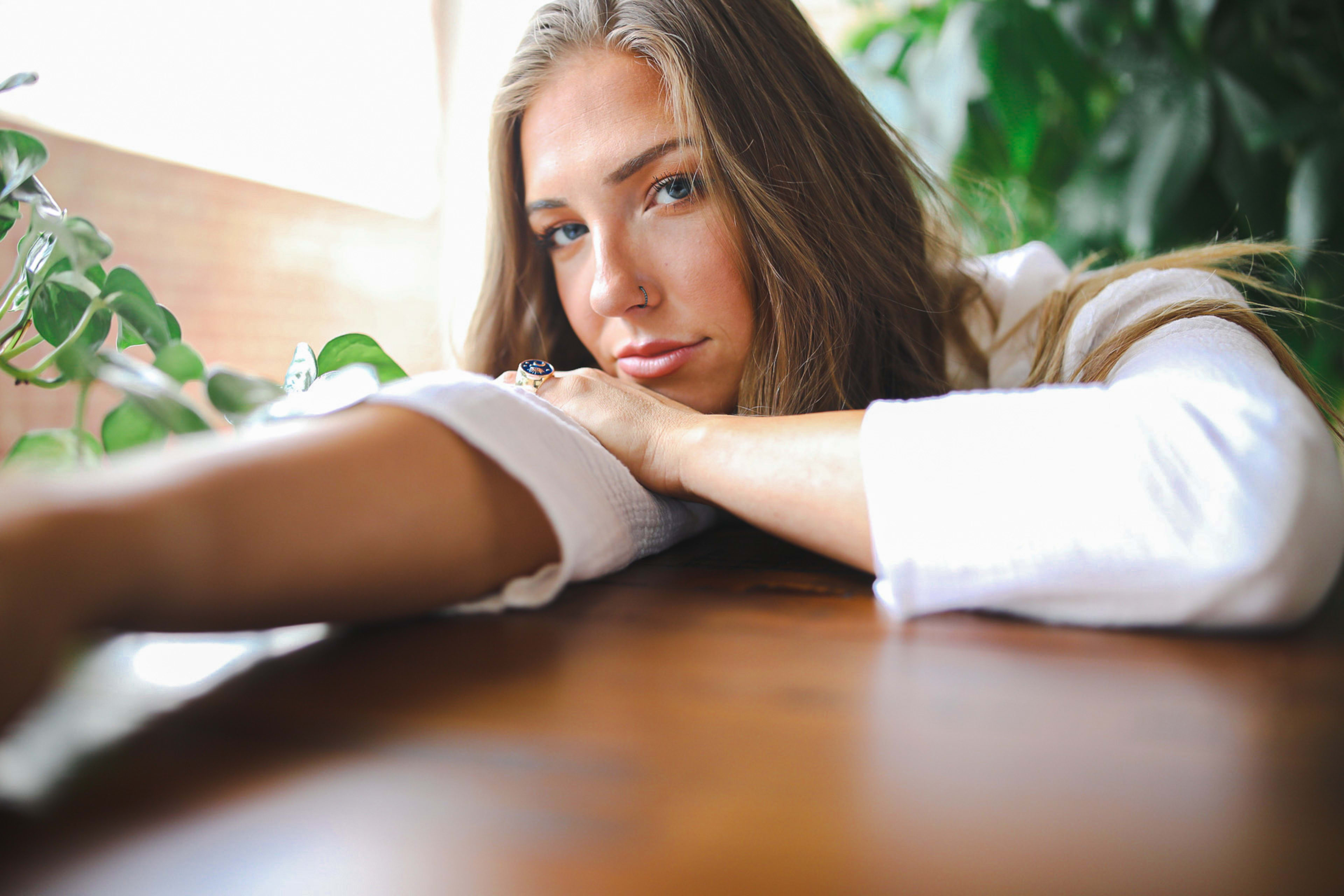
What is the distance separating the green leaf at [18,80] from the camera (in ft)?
1.50

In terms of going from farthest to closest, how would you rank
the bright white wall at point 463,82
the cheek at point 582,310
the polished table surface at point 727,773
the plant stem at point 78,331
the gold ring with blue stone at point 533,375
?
the bright white wall at point 463,82 < the cheek at point 582,310 < the gold ring with blue stone at point 533,375 < the plant stem at point 78,331 < the polished table surface at point 727,773

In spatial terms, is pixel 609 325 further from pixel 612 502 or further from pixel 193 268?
pixel 193 268

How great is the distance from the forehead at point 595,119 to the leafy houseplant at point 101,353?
36 centimetres

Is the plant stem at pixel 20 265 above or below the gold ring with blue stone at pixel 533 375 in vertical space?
above

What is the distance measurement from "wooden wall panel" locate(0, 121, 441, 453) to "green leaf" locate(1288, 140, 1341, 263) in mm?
1558

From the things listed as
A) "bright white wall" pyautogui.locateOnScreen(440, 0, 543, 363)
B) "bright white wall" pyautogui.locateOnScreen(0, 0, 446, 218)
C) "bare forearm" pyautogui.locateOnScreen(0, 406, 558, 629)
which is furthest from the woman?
"bright white wall" pyautogui.locateOnScreen(440, 0, 543, 363)

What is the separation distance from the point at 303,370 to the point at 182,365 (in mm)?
145

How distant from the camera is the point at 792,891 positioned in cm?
17

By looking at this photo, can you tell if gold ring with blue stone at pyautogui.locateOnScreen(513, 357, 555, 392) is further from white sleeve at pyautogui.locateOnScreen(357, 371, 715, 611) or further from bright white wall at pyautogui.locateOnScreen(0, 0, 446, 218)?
bright white wall at pyautogui.locateOnScreen(0, 0, 446, 218)

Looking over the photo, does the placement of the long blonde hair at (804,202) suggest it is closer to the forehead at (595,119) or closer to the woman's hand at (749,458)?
the forehead at (595,119)

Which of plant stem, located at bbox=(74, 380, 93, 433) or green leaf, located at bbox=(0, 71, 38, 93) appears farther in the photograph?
green leaf, located at bbox=(0, 71, 38, 93)

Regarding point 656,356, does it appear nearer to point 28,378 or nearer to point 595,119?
point 595,119

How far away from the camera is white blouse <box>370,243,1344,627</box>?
34 centimetres

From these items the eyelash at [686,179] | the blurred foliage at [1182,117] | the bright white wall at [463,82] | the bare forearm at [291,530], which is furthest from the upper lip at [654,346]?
the bright white wall at [463,82]
